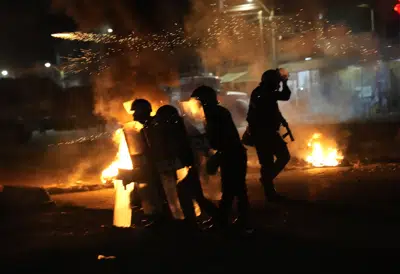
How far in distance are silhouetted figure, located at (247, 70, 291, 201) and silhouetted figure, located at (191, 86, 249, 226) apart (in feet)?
4.57

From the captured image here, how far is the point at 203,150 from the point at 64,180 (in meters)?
6.04

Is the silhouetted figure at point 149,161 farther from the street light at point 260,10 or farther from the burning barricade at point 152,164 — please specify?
the street light at point 260,10

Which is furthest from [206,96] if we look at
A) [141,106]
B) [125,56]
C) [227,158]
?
[125,56]

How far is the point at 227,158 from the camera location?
5.76 metres

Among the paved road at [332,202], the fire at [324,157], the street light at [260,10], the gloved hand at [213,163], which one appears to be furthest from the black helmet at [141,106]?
the street light at [260,10]

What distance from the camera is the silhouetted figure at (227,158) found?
18.9ft

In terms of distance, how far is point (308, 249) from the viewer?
507 cm

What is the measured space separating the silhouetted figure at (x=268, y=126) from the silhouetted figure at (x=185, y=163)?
143 cm

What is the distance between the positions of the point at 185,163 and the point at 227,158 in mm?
445

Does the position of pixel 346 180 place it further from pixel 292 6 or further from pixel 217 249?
pixel 292 6

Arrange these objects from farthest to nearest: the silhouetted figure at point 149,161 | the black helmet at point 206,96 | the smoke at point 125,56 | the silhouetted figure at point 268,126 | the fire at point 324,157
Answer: the fire at point 324,157 < the smoke at point 125,56 < the silhouetted figure at point 268,126 < the silhouetted figure at point 149,161 < the black helmet at point 206,96

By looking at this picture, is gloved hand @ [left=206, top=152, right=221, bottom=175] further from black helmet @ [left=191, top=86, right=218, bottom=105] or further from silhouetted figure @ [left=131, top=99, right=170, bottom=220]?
silhouetted figure @ [left=131, top=99, right=170, bottom=220]

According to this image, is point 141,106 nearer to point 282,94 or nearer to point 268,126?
point 268,126

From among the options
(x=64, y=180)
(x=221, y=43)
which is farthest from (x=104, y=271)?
(x=221, y=43)
